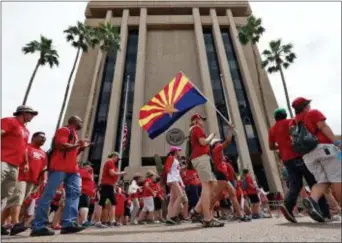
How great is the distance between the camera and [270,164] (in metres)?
27.7

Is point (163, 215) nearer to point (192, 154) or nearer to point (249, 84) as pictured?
point (192, 154)

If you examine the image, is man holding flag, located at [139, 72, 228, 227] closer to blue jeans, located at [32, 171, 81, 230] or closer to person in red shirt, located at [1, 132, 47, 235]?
blue jeans, located at [32, 171, 81, 230]

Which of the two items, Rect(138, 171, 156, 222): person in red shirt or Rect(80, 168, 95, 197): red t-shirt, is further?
Rect(138, 171, 156, 222): person in red shirt

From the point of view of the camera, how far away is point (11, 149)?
174 inches

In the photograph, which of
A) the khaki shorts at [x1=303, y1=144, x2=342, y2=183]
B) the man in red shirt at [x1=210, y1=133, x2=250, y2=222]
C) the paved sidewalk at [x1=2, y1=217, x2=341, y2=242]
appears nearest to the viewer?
the paved sidewalk at [x1=2, y1=217, x2=341, y2=242]

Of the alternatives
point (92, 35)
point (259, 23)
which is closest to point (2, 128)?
point (92, 35)

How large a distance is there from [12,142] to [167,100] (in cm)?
423

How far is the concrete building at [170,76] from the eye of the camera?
93.6 feet

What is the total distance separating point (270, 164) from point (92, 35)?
63.2ft

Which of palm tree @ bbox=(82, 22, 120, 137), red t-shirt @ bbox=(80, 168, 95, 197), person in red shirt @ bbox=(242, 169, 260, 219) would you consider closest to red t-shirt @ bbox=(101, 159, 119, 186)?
red t-shirt @ bbox=(80, 168, 95, 197)

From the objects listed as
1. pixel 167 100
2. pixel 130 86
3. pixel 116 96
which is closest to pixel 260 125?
pixel 130 86

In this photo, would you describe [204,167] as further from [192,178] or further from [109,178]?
[192,178]

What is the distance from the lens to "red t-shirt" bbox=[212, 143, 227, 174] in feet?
19.9

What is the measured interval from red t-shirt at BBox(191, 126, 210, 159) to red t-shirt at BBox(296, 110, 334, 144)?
1.40 m
